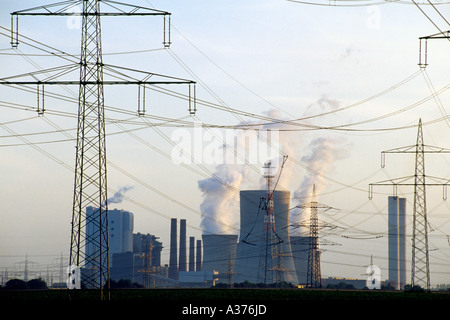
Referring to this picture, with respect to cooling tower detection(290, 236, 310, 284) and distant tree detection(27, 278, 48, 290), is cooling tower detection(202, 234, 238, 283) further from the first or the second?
distant tree detection(27, 278, 48, 290)

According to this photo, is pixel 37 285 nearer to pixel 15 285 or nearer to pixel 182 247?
pixel 15 285

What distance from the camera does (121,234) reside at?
7835 inches

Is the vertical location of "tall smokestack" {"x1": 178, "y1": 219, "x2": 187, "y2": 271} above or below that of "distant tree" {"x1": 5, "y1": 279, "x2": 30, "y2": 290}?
above

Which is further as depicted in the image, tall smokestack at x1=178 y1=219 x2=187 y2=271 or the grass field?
tall smokestack at x1=178 y1=219 x2=187 y2=271
